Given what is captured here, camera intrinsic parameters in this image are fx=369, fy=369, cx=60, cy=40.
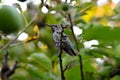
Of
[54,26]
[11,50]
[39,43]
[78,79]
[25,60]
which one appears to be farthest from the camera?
[39,43]

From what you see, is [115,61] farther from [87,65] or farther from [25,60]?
[25,60]

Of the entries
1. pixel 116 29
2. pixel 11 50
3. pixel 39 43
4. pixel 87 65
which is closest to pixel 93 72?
pixel 87 65

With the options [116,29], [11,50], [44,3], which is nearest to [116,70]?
[116,29]

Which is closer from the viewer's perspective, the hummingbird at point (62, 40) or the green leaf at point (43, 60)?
the hummingbird at point (62, 40)

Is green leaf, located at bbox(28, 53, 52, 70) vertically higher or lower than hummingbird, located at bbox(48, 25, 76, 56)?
lower

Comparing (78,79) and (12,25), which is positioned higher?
(12,25)

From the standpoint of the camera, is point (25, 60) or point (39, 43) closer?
point (25, 60)

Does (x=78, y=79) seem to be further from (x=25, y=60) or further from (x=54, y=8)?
A: (x=25, y=60)

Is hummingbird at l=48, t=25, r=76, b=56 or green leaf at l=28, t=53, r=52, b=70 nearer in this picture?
hummingbird at l=48, t=25, r=76, b=56

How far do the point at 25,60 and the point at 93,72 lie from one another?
0.31m

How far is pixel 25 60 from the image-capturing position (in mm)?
1260

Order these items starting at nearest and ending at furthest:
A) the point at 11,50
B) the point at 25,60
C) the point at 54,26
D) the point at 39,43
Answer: the point at 54,26, the point at 25,60, the point at 11,50, the point at 39,43

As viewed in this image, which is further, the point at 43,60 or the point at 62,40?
the point at 43,60

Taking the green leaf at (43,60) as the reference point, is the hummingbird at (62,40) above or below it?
above
